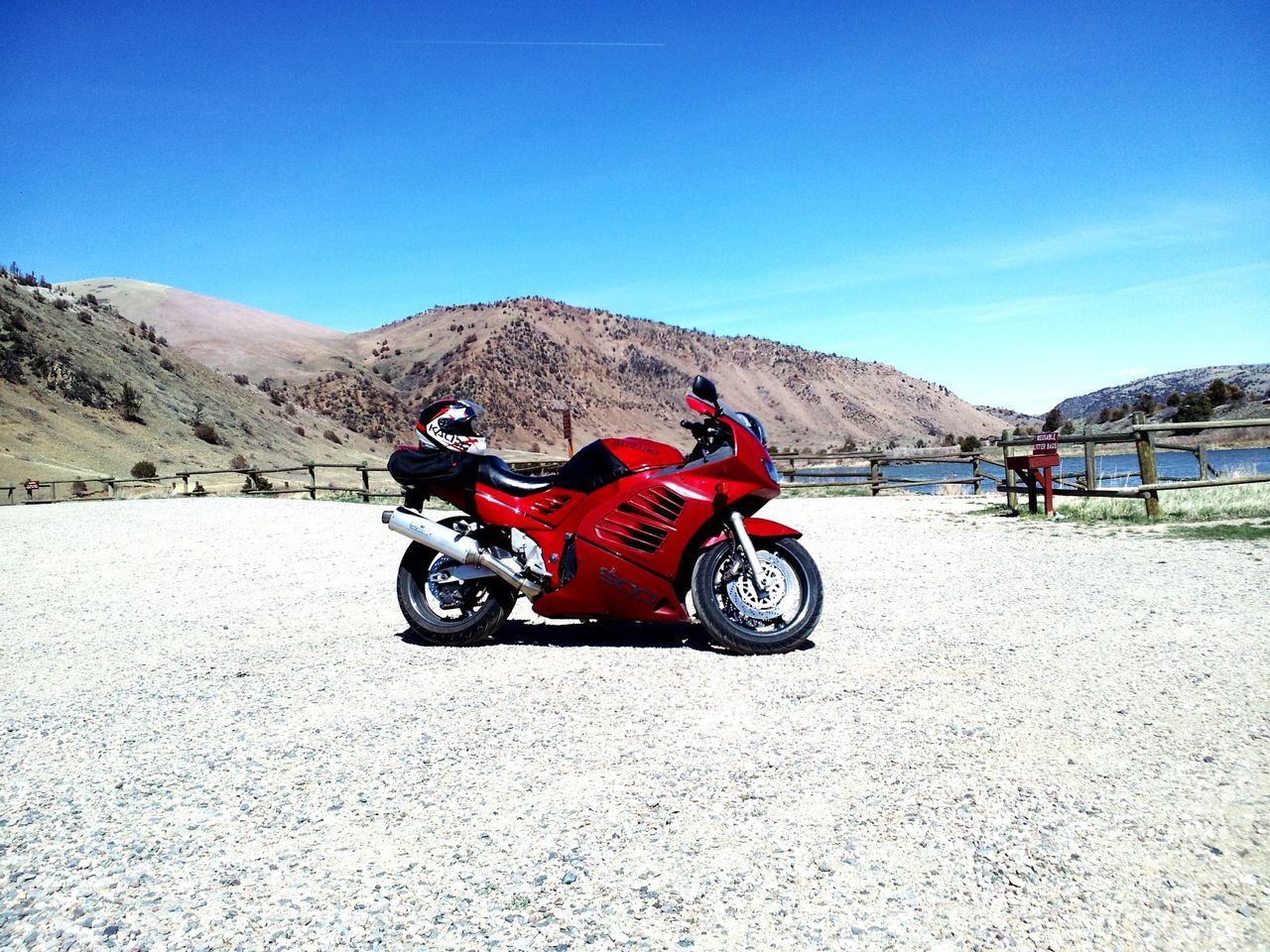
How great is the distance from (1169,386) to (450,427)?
4394 inches

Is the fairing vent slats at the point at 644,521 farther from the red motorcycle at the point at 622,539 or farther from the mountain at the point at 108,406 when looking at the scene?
the mountain at the point at 108,406

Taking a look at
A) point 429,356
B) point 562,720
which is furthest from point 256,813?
point 429,356

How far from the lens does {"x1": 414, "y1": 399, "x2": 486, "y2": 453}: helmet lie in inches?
212

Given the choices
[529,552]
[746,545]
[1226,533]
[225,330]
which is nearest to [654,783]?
[746,545]

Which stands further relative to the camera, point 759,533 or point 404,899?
point 759,533

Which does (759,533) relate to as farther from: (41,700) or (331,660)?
(41,700)

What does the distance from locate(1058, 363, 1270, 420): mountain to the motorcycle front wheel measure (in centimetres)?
5894

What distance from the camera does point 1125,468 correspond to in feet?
103

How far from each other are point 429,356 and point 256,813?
256 feet

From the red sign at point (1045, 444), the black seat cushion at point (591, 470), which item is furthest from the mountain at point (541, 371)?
the black seat cushion at point (591, 470)

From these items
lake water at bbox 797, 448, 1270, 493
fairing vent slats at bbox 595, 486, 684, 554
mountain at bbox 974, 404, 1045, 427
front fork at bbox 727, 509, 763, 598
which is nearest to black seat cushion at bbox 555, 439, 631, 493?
fairing vent slats at bbox 595, 486, 684, 554

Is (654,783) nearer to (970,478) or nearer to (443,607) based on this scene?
(443,607)

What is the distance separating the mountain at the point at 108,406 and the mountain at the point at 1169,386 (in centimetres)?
5877

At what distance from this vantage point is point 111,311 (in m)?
52.7
